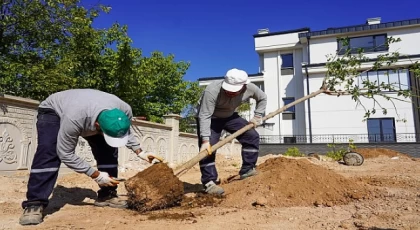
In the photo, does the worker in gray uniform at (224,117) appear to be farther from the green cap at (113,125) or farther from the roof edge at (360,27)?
the roof edge at (360,27)

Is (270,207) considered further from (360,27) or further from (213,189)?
(360,27)

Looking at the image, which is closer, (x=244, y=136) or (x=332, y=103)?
(x=244, y=136)

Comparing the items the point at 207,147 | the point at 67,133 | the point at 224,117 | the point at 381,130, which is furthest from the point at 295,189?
the point at 381,130

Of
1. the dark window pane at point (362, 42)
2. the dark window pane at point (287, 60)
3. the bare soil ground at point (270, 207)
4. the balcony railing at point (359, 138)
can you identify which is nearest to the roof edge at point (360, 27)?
the dark window pane at point (362, 42)

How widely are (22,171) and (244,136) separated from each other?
369cm

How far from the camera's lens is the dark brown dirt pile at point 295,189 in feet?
10.4

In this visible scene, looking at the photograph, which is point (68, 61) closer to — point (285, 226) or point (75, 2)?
point (75, 2)

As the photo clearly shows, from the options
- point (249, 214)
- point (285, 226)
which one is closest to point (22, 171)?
point (249, 214)

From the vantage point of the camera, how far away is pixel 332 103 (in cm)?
1961

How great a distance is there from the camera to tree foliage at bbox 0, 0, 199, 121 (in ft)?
23.8

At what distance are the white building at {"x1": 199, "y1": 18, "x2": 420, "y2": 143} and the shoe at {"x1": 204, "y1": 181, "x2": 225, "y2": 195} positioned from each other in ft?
55.7

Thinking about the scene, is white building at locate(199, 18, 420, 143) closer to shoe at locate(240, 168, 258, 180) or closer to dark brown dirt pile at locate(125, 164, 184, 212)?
shoe at locate(240, 168, 258, 180)

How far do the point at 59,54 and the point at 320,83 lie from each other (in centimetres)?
1592

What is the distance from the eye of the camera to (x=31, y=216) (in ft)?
8.66
